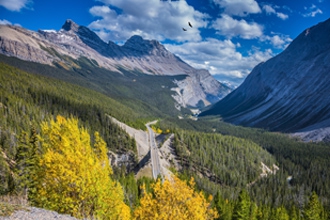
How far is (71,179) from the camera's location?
60.0ft

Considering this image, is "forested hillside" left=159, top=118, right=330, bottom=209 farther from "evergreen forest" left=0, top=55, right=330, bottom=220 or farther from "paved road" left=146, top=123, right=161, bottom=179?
"paved road" left=146, top=123, right=161, bottom=179

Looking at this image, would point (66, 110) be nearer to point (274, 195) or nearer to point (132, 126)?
point (132, 126)

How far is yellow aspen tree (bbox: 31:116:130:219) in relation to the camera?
1836cm

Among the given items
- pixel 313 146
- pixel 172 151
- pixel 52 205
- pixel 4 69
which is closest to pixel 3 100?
pixel 4 69

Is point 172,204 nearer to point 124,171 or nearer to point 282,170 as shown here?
point 124,171

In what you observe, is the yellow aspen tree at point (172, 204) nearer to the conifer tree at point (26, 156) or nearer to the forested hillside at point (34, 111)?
the conifer tree at point (26, 156)

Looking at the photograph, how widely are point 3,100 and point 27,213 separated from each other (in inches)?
4898

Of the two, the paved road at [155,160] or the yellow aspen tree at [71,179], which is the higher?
the yellow aspen tree at [71,179]

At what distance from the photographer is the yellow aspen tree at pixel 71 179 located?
723 inches

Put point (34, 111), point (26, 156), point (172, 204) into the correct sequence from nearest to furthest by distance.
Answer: point (172, 204)
point (26, 156)
point (34, 111)

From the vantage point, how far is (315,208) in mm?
69938

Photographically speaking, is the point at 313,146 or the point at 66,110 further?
the point at 313,146

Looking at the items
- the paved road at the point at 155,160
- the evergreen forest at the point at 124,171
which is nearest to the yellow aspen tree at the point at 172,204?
the evergreen forest at the point at 124,171

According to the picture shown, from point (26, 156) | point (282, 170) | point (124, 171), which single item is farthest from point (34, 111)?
point (282, 170)
